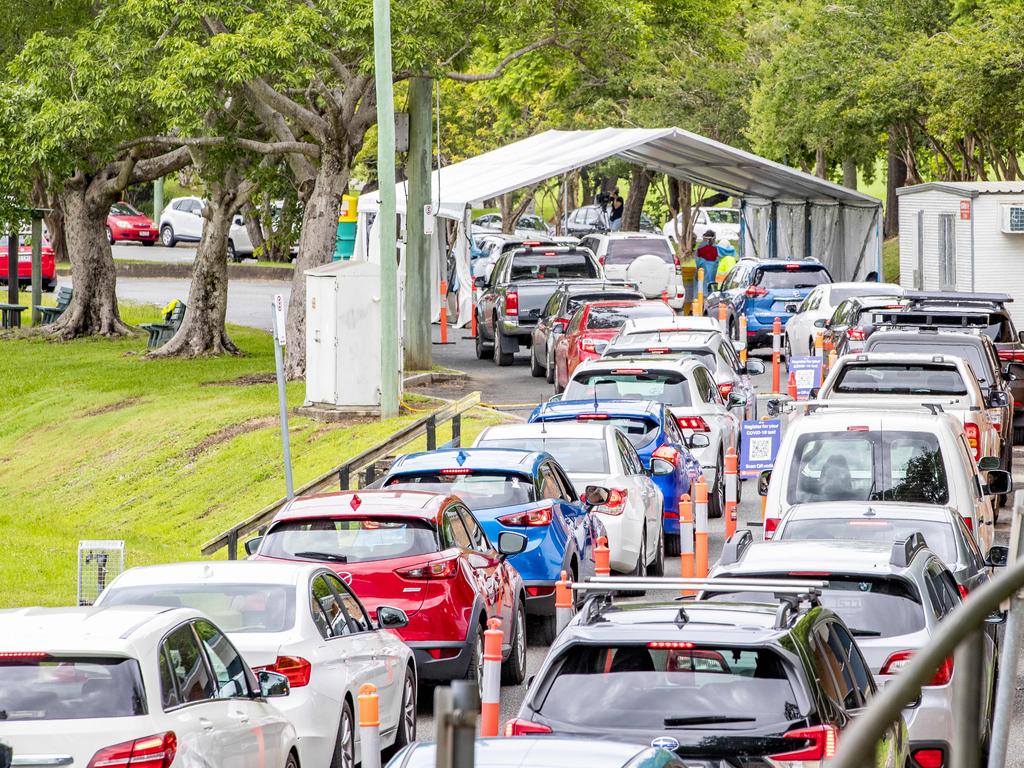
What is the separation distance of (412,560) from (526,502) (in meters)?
2.31

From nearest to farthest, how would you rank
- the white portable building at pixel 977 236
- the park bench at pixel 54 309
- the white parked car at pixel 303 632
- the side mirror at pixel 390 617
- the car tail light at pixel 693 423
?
the white parked car at pixel 303 632 → the side mirror at pixel 390 617 → the car tail light at pixel 693 423 → the white portable building at pixel 977 236 → the park bench at pixel 54 309

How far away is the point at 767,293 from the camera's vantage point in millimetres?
33438

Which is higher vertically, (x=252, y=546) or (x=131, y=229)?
(x=131, y=229)

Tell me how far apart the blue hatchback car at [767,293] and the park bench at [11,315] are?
63.1ft

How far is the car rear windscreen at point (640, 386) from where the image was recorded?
19.4 m

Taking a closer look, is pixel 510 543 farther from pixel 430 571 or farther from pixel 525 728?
pixel 525 728

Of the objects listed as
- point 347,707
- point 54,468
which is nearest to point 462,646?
point 347,707

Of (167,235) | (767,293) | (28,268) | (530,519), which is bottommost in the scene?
(530,519)

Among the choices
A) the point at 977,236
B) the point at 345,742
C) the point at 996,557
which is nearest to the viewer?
the point at 345,742

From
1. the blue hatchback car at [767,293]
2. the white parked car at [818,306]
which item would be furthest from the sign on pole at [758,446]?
the blue hatchback car at [767,293]

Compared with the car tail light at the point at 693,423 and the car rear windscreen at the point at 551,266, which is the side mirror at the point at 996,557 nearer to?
the car tail light at the point at 693,423

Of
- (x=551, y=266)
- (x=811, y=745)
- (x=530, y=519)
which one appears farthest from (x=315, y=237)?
(x=811, y=745)

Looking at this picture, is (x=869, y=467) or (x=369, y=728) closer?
(x=369, y=728)

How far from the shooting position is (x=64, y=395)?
33.5 metres
